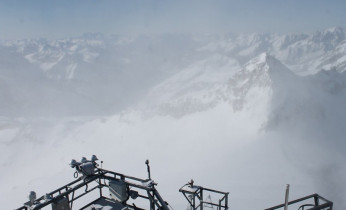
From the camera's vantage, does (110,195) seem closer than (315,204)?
No

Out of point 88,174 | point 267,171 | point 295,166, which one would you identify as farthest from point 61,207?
point 295,166

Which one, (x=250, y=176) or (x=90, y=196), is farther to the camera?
(x=250, y=176)

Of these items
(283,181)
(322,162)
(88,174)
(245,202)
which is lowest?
(88,174)

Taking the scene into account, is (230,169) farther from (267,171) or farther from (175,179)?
(175,179)

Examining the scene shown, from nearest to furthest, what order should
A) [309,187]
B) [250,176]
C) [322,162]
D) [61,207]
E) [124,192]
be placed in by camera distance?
[61,207] → [124,192] → [309,187] → [250,176] → [322,162]

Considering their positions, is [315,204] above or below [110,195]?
below

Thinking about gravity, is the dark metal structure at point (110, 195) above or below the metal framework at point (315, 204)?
above

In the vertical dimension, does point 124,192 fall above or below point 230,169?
below

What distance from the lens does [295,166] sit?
189m

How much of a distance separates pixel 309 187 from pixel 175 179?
72878mm

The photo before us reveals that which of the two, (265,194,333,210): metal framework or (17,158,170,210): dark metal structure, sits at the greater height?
(17,158,170,210): dark metal structure

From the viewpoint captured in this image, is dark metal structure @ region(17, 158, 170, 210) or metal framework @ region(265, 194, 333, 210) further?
dark metal structure @ region(17, 158, 170, 210)

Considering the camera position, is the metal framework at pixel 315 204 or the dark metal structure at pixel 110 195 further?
the dark metal structure at pixel 110 195

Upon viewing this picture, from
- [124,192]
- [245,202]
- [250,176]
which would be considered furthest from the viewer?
[250,176]
